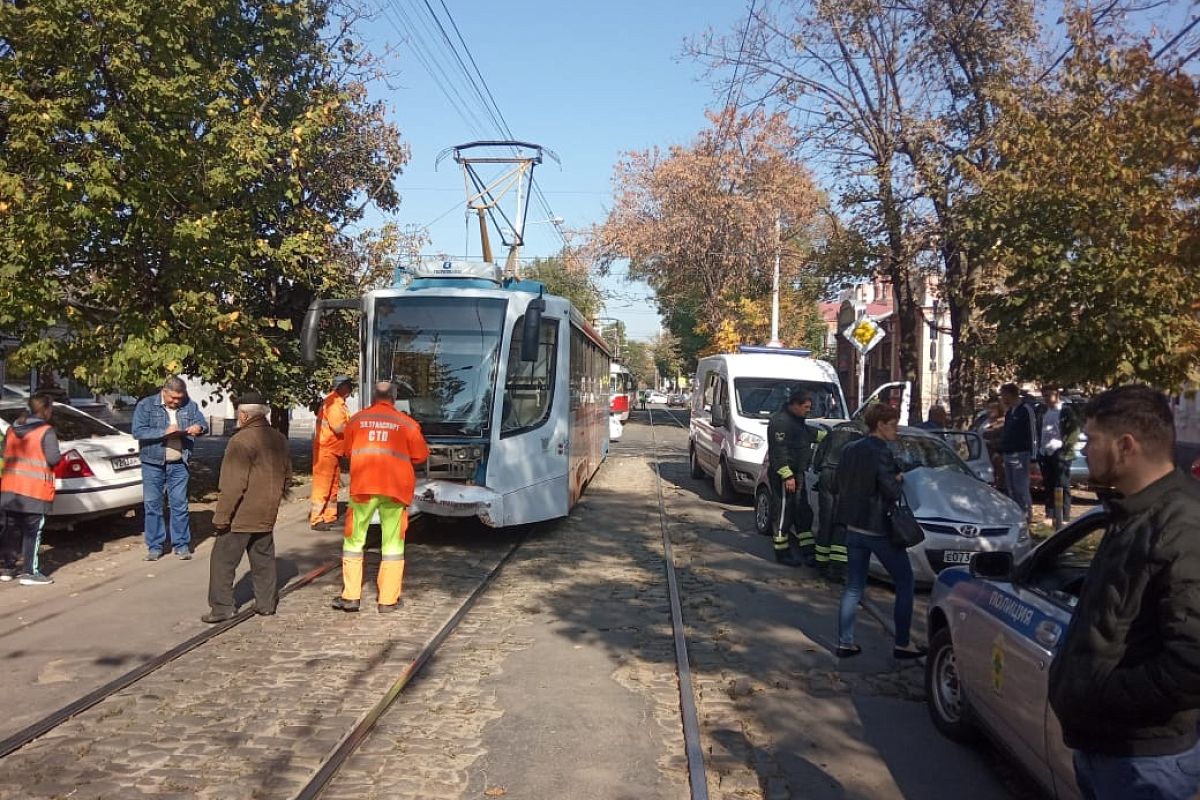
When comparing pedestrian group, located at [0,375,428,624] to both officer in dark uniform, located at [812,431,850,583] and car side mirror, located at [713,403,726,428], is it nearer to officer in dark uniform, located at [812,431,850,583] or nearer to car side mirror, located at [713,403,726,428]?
officer in dark uniform, located at [812,431,850,583]

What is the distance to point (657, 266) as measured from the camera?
40156 millimetres

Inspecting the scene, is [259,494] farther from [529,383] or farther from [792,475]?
[792,475]

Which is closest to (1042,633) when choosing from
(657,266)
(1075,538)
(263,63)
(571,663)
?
(1075,538)

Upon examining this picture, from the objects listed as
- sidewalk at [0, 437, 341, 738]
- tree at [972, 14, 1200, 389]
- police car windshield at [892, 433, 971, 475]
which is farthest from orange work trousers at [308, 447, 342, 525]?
tree at [972, 14, 1200, 389]

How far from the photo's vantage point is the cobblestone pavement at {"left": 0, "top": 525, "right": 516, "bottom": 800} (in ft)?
14.7

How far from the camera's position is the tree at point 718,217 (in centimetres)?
3459

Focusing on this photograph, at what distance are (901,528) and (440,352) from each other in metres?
5.91

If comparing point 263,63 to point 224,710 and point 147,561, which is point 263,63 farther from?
point 224,710

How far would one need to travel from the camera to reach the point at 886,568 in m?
6.64

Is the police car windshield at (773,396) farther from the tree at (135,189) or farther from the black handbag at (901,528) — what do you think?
the black handbag at (901,528)

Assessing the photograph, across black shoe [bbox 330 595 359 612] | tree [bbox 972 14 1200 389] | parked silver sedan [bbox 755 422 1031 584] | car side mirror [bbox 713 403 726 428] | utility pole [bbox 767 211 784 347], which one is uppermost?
utility pole [bbox 767 211 784 347]

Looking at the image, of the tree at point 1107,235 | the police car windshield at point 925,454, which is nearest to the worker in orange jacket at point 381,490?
the police car windshield at point 925,454

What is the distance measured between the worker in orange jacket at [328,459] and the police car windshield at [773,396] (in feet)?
19.8

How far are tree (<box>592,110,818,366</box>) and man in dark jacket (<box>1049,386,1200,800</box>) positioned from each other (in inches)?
1200
